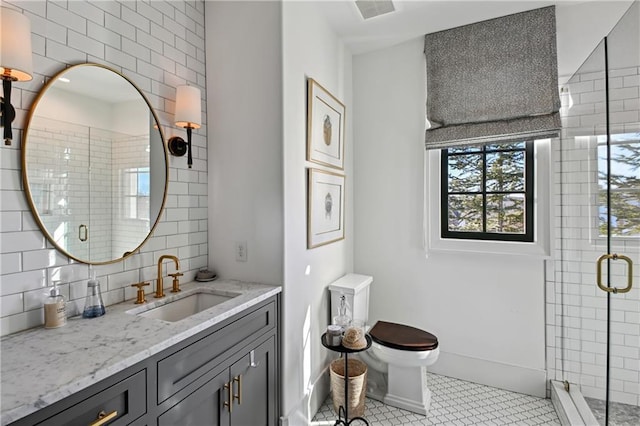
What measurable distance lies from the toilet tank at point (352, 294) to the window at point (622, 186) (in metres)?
1.49

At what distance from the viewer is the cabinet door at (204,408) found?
1.16 meters

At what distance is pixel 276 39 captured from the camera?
1.80 meters

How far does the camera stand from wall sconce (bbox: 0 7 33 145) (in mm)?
1035

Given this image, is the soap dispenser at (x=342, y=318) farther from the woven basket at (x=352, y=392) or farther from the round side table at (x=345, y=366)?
the woven basket at (x=352, y=392)

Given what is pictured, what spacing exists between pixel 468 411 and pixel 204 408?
1762mm

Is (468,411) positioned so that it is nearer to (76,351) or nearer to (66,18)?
(76,351)

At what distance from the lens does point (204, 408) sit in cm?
131

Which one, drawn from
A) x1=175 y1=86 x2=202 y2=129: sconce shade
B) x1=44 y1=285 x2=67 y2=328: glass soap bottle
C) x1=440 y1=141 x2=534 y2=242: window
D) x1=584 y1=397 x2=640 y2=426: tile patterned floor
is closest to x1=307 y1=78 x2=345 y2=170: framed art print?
x1=175 y1=86 x2=202 y2=129: sconce shade

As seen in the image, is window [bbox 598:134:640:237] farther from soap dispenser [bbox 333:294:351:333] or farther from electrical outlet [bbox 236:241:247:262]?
electrical outlet [bbox 236:241:247:262]

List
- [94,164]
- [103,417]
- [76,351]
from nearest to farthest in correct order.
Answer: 1. [103,417]
2. [76,351]
3. [94,164]

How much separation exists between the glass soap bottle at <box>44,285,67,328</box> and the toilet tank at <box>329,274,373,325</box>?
5.12 feet

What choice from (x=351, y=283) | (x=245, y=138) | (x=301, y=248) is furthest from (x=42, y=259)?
(x=351, y=283)

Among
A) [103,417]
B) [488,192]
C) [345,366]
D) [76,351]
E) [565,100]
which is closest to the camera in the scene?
[103,417]

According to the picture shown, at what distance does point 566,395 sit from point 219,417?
7.22 ft
